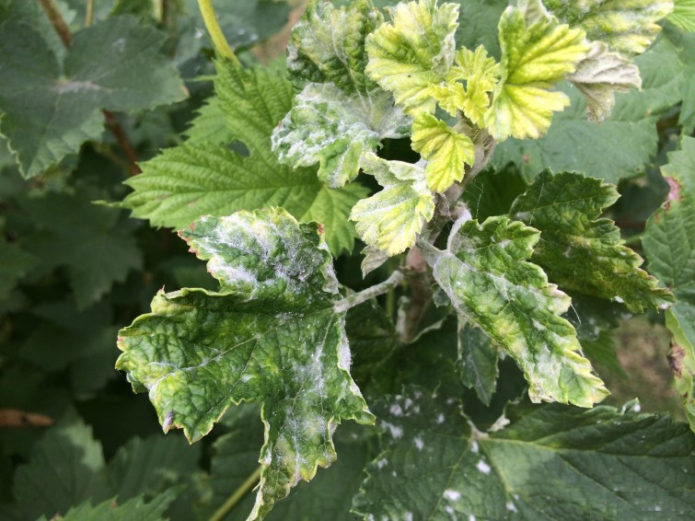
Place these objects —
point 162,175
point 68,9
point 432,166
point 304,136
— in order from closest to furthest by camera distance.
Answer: point 432,166, point 304,136, point 162,175, point 68,9

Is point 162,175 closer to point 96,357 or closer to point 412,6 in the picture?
point 412,6

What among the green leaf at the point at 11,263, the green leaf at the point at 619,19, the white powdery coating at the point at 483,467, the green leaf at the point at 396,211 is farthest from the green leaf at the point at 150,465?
the green leaf at the point at 619,19

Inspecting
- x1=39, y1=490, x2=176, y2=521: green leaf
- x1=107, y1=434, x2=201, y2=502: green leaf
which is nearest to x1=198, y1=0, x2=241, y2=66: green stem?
x1=39, y1=490, x2=176, y2=521: green leaf

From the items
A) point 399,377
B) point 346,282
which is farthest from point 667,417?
point 346,282

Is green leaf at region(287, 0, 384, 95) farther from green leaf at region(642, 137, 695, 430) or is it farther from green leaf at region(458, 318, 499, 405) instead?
green leaf at region(642, 137, 695, 430)

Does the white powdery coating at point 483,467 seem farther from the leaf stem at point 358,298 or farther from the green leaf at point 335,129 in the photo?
the green leaf at point 335,129
